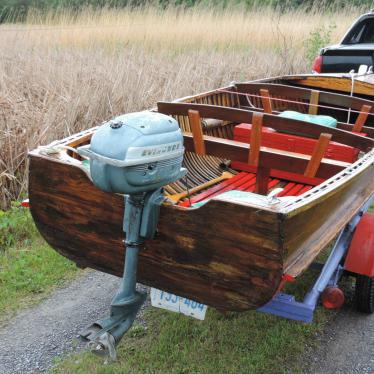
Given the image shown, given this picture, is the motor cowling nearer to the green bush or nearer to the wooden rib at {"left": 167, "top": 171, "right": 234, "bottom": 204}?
the wooden rib at {"left": 167, "top": 171, "right": 234, "bottom": 204}

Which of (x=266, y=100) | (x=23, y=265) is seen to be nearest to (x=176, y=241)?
(x=23, y=265)

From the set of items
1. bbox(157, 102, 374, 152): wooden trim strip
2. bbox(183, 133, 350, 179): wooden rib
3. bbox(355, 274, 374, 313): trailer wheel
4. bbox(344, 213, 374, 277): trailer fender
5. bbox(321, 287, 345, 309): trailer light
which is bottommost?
bbox(355, 274, 374, 313): trailer wheel

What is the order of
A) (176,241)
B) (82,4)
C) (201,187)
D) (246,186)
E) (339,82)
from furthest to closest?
(82,4) → (339,82) → (246,186) → (201,187) → (176,241)

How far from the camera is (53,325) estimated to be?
311cm

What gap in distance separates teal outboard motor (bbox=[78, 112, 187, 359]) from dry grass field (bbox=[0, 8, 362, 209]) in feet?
8.57

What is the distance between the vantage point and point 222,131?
432 cm

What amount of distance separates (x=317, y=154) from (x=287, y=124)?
0.80ft

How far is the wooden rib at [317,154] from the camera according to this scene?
2764 millimetres

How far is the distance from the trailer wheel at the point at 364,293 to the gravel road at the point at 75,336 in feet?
0.20

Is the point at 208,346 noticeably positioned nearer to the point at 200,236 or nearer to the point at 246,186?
Answer: the point at 200,236

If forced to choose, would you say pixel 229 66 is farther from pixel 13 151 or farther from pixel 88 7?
pixel 13 151

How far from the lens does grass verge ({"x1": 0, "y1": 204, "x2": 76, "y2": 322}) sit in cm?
337

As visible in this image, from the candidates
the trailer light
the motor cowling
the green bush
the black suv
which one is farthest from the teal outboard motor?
the black suv

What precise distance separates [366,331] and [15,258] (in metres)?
2.38
